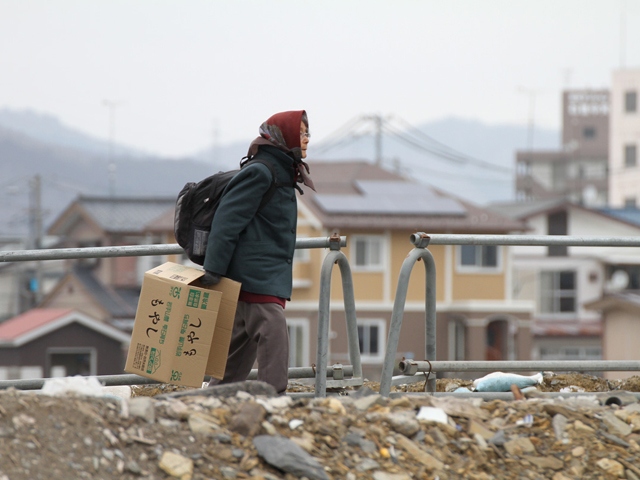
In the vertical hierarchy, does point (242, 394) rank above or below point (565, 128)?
below

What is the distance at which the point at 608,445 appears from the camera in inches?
170

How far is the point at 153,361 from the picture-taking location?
4891mm

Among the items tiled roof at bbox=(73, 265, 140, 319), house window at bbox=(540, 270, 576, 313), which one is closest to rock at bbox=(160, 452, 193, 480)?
tiled roof at bbox=(73, 265, 140, 319)

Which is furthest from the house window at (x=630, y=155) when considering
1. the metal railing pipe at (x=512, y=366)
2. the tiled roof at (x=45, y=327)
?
the metal railing pipe at (x=512, y=366)

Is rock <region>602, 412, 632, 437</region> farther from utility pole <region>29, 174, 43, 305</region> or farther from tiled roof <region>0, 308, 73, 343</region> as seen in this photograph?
utility pole <region>29, 174, 43, 305</region>

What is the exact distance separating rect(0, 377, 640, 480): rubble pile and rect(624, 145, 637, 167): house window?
7390cm

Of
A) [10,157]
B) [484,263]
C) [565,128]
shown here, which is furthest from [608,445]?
[10,157]

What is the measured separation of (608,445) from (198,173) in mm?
145429

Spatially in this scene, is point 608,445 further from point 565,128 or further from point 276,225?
point 565,128

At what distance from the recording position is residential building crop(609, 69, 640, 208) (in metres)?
74.2

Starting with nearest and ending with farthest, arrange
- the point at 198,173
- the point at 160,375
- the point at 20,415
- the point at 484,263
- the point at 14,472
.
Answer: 1. the point at 14,472
2. the point at 20,415
3. the point at 160,375
4. the point at 484,263
5. the point at 198,173

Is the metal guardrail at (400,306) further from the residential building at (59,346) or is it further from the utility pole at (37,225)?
the utility pole at (37,225)

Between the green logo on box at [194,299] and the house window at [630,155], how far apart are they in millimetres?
73827

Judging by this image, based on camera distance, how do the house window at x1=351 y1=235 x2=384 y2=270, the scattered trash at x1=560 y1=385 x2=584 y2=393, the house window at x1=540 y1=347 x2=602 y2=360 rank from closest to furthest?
1. the scattered trash at x1=560 y1=385 x2=584 y2=393
2. the house window at x1=351 y1=235 x2=384 y2=270
3. the house window at x1=540 y1=347 x2=602 y2=360
